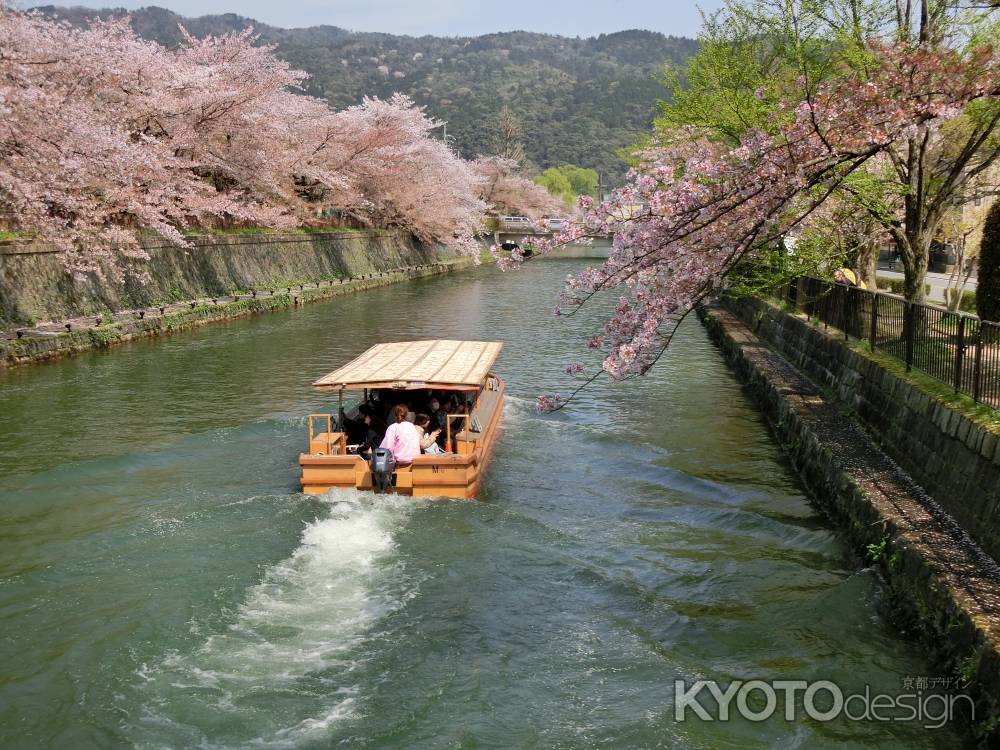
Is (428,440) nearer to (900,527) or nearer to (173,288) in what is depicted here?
(900,527)

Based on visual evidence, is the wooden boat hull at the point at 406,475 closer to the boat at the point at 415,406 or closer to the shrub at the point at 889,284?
the boat at the point at 415,406

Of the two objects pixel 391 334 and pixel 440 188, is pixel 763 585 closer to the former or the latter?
pixel 391 334

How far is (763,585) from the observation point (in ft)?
30.5

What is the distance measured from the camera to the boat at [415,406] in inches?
442

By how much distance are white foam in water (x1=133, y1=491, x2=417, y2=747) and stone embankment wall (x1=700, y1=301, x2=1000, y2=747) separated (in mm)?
4596

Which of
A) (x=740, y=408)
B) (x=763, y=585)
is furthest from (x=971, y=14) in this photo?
(x=763, y=585)

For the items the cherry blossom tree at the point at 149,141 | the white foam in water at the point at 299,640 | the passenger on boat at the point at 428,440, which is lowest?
the white foam in water at the point at 299,640

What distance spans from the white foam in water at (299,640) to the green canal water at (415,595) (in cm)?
3

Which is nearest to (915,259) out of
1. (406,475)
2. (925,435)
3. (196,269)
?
(925,435)

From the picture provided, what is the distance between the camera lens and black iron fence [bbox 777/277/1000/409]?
890 centimetres

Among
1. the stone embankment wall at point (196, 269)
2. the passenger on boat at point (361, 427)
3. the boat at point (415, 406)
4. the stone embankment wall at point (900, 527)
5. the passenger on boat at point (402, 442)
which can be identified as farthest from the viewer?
the stone embankment wall at point (196, 269)

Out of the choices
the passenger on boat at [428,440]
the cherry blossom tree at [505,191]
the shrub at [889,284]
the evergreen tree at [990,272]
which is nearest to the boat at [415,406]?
the passenger on boat at [428,440]

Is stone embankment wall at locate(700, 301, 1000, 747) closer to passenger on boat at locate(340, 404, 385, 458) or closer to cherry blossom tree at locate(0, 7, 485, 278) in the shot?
passenger on boat at locate(340, 404, 385, 458)

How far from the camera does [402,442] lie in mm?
11523
